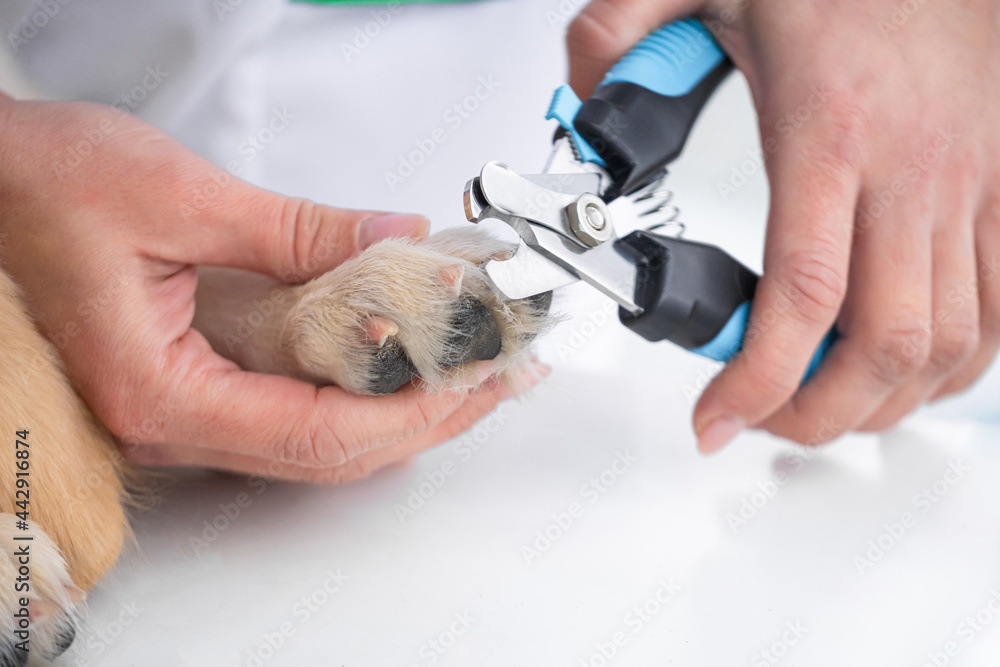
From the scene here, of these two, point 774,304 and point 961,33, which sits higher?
point 961,33

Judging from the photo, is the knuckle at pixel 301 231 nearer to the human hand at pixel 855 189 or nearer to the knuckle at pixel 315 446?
the knuckle at pixel 315 446

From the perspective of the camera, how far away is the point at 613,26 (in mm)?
823

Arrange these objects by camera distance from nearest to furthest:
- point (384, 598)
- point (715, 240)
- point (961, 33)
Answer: point (384, 598)
point (961, 33)
point (715, 240)

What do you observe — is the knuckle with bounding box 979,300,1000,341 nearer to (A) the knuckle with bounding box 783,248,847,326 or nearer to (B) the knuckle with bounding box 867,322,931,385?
(B) the knuckle with bounding box 867,322,931,385

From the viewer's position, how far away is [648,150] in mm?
723

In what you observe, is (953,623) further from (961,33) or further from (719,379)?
(961,33)

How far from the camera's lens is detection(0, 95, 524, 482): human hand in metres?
0.66

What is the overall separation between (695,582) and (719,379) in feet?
0.72

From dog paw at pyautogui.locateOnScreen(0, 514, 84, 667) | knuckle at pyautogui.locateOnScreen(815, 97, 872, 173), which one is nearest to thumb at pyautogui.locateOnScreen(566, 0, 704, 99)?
knuckle at pyautogui.locateOnScreen(815, 97, 872, 173)

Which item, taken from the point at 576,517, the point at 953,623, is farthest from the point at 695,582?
the point at 953,623

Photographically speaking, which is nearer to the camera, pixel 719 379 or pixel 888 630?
pixel 888 630

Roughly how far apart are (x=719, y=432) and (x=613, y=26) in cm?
46

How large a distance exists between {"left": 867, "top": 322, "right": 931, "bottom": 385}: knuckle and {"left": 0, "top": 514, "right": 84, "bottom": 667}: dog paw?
80 centimetres

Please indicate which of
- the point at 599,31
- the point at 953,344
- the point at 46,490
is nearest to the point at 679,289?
the point at 599,31
